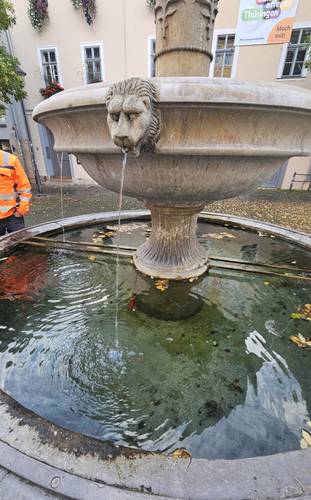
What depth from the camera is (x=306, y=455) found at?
3.21 ft

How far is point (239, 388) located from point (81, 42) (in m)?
13.9

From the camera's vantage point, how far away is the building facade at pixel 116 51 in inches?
381

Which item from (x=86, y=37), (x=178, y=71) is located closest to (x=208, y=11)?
(x=178, y=71)

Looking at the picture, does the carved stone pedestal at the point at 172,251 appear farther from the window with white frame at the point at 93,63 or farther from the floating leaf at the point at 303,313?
the window with white frame at the point at 93,63

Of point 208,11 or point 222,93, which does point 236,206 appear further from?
point 222,93

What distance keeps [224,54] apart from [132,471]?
1293 cm

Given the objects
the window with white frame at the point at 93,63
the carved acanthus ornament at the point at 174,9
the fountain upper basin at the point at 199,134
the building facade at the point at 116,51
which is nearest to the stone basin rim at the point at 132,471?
the fountain upper basin at the point at 199,134

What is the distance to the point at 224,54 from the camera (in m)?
10.3

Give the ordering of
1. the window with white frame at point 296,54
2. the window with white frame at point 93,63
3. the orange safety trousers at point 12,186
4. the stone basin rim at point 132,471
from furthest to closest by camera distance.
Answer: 1. the window with white frame at point 93,63
2. the window with white frame at point 296,54
3. the orange safety trousers at point 12,186
4. the stone basin rim at point 132,471

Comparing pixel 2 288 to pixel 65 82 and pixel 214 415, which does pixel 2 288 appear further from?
pixel 65 82

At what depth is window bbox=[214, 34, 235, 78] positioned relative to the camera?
1002cm

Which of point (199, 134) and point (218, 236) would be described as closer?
point (199, 134)

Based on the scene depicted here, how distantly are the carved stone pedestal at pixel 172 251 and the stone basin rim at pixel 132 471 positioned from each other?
1634mm

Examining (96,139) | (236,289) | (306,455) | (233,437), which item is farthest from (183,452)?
(96,139)
